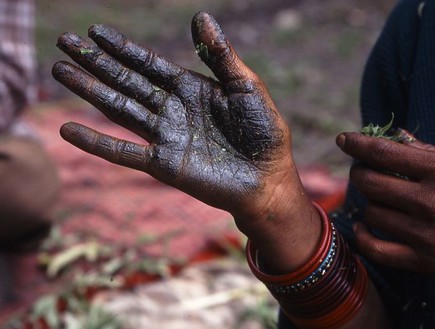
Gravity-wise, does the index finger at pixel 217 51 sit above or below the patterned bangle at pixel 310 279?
above

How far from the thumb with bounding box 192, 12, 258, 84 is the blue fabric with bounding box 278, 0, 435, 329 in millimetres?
463

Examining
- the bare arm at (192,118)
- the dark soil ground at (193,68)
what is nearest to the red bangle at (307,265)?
the bare arm at (192,118)

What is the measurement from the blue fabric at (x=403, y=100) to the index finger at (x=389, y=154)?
0.20 metres

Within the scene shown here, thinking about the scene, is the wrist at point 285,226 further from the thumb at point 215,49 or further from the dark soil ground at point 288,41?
the dark soil ground at point 288,41

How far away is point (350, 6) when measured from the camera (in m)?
7.18

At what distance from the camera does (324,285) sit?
1502mm

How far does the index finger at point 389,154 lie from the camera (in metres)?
1.39

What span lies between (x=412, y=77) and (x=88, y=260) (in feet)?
6.28

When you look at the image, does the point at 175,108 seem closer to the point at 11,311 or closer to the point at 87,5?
the point at 11,311

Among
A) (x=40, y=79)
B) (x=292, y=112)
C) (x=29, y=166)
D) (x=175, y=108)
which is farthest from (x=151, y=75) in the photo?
(x=40, y=79)

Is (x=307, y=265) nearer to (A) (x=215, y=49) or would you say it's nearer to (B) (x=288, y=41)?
(A) (x=215, y=49)

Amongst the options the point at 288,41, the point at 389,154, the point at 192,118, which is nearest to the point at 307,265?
the point at 389,154

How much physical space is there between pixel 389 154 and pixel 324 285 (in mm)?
314

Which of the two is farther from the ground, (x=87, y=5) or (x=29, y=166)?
(x=29, y=166)
